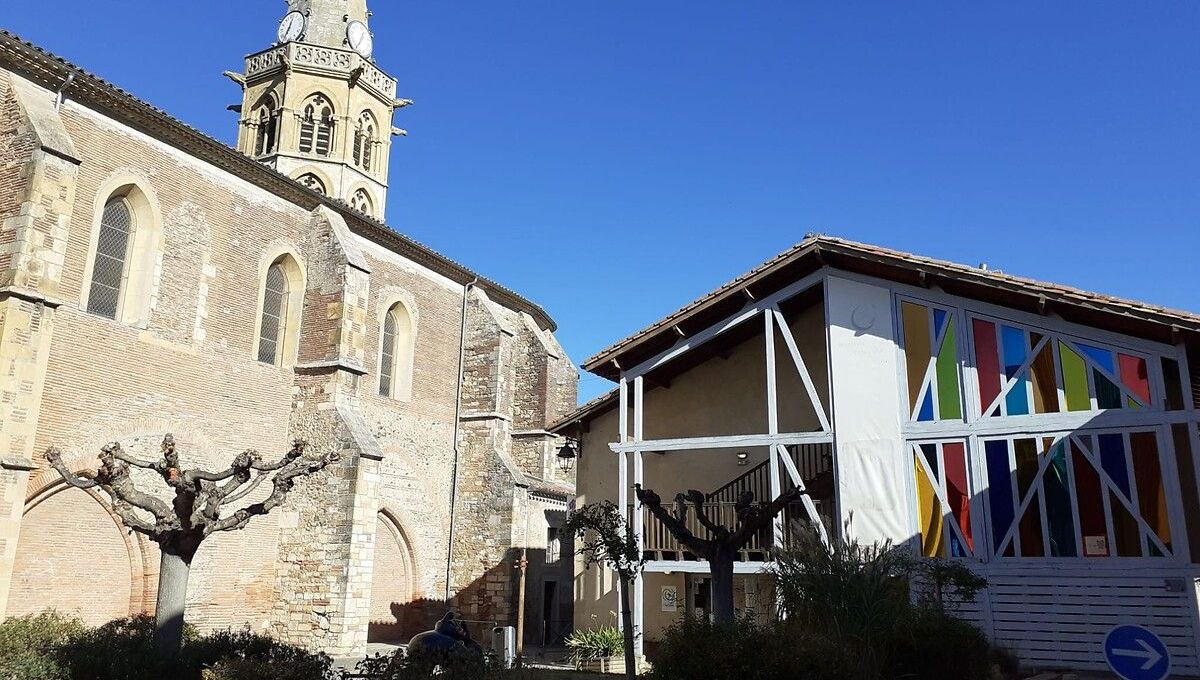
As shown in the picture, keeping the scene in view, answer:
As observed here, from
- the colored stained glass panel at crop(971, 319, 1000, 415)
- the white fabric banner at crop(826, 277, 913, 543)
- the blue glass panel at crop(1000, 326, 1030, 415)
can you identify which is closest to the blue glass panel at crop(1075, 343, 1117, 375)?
the blue glass panel at crop(1000, 326, 1030, 415)

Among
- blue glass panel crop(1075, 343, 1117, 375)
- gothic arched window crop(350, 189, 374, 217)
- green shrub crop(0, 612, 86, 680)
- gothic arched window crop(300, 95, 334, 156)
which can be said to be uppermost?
gothic arched window crop(300, 95, 334, 156)

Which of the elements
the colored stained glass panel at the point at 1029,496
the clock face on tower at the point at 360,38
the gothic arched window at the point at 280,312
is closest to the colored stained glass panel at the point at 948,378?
the colored stained glass panel at the point at 1029,496

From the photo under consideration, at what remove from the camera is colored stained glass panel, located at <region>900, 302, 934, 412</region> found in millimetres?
14398

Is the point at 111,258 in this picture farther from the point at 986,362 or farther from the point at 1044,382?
the point at 1044,382

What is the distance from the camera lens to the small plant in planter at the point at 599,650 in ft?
49.8

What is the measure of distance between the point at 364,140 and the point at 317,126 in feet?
6.40

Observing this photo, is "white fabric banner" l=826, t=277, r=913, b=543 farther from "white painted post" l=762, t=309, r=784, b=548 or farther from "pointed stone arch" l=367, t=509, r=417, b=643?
"pointed stone arch" l=367, t=509, r=417, b=643

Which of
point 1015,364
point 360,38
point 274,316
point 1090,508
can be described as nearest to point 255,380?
point 274,316

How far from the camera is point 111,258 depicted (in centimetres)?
1544

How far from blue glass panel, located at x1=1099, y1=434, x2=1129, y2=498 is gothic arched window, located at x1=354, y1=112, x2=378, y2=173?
27.6 m

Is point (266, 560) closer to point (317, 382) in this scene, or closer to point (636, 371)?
point (317, 382)

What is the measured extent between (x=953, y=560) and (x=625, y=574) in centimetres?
580

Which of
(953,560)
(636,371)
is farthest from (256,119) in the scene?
(953,560)

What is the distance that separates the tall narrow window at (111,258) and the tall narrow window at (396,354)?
7.04 meters
